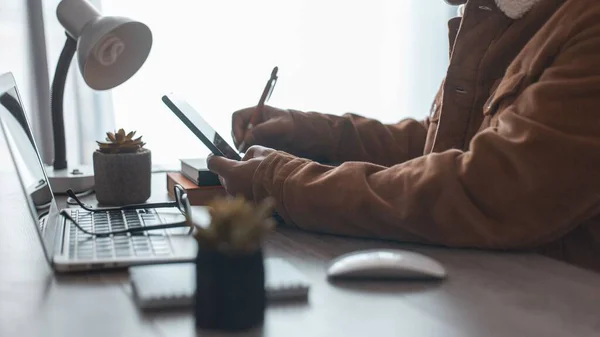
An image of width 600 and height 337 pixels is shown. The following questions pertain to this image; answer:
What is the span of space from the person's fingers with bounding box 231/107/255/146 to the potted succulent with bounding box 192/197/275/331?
0.81 m

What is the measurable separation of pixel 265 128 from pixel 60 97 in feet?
1.30

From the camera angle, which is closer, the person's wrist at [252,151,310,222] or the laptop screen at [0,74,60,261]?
the laptop screen at [0,74,60,261]

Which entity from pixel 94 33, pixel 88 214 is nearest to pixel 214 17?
pixel 94 33

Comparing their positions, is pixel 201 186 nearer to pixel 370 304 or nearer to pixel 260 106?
pixel 260 106

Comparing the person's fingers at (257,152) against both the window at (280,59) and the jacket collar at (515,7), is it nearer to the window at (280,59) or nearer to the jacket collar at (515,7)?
the jacket collar at (515,7)

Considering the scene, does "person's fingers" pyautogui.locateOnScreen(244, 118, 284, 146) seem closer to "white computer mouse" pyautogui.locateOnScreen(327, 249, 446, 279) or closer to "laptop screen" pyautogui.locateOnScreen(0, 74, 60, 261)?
"laptop screen" pyautogui.locateOnScreen(0, 74, 60, 261)

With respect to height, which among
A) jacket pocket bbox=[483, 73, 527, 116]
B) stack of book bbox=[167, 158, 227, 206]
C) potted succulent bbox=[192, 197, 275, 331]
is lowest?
stack of book bbox=[167, 158, 227, 206]

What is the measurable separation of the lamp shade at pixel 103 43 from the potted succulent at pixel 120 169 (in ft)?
0.56

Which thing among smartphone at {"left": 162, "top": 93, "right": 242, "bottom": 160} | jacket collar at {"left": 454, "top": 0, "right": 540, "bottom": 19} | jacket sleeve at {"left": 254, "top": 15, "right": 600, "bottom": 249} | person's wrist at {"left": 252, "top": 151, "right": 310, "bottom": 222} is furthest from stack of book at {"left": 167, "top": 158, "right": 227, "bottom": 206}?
jacket collar at {"left": 454, "top": 0, "right": 540, "bottom": 19}

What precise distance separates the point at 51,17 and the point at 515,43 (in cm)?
142

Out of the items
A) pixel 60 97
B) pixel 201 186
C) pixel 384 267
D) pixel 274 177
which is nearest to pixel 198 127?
pixel 201 186

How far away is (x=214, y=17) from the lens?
2250 mm

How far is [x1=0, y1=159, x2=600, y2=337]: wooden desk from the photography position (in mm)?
613

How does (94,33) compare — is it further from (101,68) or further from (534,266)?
A: (534,266)
